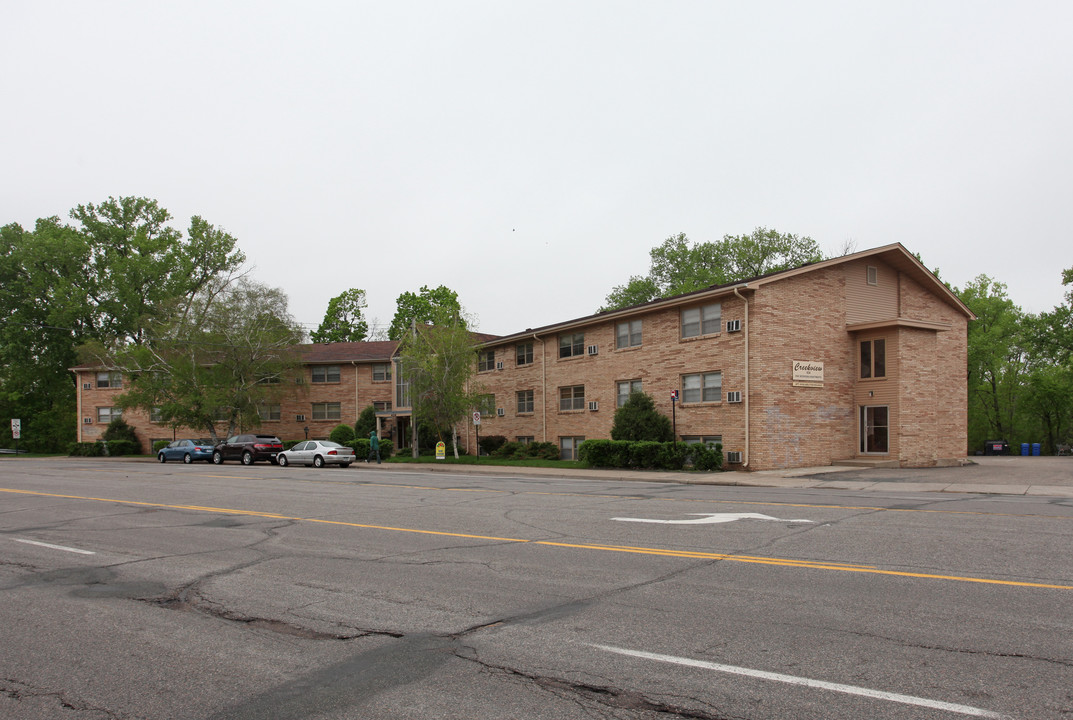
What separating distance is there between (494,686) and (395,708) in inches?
24.8

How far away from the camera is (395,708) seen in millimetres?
4348

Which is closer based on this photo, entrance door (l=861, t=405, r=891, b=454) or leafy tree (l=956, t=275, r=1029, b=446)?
entrance door (l=861, t=405, r=891, b=454)

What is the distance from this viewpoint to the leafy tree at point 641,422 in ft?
92.1

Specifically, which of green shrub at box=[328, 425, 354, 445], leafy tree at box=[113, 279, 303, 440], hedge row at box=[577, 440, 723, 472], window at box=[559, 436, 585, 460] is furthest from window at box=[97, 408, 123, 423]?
hedge row at box=[577, 440, 723, 472]

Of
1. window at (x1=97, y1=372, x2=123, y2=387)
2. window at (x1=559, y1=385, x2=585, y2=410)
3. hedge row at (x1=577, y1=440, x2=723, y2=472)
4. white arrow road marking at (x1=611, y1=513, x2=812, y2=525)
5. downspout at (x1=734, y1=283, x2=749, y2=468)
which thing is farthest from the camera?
window at (x1=97, y1=372, x2=123, y2=387)

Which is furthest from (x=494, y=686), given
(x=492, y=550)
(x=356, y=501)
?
(x=356, y=501)

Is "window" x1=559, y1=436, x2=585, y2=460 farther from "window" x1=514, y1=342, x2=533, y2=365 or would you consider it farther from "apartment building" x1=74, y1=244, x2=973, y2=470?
"window" x1=514, y1=342, x2=533, y2=365

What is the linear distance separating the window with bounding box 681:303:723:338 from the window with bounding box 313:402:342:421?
29.3 meters

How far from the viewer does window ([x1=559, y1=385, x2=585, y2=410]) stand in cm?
3453

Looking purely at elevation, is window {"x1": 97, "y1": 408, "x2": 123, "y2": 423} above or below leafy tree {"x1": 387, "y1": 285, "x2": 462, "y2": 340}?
below

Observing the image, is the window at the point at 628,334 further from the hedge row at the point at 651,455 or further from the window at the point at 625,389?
the hedge row at the point at 651,455

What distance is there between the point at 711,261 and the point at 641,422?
121 feet

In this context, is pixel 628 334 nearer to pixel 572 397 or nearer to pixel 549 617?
pixel 572 397

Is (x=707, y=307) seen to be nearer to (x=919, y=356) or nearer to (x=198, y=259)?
(x=919, y=356)
